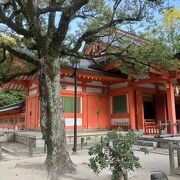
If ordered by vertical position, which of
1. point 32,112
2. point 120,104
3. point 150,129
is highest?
point 120,104

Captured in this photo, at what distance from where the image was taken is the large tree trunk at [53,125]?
294 inches

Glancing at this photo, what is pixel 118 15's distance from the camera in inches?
A: 395

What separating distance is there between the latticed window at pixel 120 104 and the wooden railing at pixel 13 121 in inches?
349

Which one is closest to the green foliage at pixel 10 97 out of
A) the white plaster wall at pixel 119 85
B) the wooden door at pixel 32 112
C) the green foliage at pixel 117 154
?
the wooden door at pixel 32 112

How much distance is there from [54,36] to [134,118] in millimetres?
11031

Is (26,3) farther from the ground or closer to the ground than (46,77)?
farther from the ground

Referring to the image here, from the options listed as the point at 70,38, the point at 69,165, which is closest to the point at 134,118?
the point at 70,38

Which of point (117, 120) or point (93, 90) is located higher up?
point (93, 90)

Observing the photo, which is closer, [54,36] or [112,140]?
[112,140]

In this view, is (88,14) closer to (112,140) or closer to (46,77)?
(46,77)

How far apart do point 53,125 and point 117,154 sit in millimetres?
2503

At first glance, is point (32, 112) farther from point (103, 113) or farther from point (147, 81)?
point (147, 81)

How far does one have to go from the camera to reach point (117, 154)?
19.0 ft

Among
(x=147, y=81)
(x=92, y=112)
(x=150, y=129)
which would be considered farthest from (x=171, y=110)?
(x=92, y=112)
